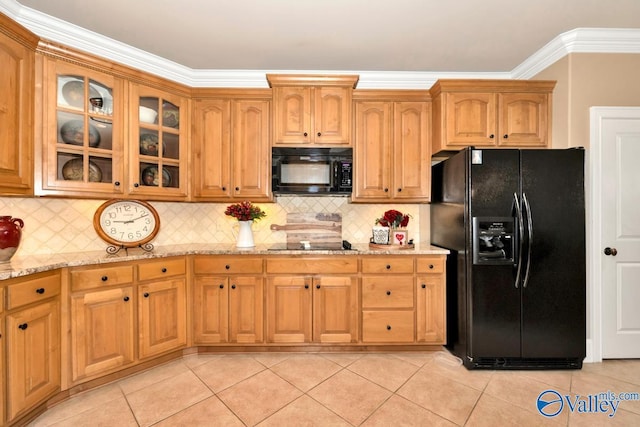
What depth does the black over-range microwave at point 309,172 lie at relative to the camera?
2.58 m

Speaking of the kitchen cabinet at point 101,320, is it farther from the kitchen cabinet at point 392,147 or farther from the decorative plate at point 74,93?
the kitchen cabinet at point 392,147

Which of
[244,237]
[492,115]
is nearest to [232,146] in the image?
[244,237]

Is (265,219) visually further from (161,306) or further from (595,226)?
(595,226)

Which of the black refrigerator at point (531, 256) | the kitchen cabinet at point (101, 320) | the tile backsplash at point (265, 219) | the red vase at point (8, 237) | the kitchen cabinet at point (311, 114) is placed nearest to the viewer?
the red vase at point (8, 237)

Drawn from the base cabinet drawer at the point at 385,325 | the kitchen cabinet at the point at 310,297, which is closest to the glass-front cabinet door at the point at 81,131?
the kitchen cabinet at the point at 310,297

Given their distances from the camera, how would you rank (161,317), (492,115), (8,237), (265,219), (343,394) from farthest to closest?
(265,219) < (492,115) < (161,317) < (343,394) < (8,237)

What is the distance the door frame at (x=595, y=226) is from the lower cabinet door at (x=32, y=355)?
403 centimetres

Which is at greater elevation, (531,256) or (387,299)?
(531,256)

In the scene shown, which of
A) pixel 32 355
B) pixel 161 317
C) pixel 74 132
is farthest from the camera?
pixel 161 317

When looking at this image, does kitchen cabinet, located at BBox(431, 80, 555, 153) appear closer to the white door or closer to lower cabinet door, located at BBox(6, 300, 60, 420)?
the white door

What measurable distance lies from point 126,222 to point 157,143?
76 centimetres

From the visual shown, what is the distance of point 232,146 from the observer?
8.63ft

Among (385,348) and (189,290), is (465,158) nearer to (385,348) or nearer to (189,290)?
(385,348)

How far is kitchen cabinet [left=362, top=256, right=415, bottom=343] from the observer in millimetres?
2404
